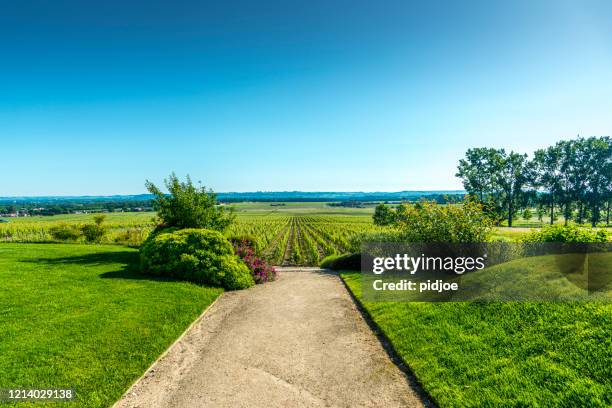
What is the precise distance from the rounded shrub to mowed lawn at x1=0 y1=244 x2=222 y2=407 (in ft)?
2.89

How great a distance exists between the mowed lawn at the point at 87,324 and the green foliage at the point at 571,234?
12128 millimetres

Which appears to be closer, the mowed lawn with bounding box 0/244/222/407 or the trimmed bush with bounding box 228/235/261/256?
the mowed lawn with bounding box 0/244/222/407

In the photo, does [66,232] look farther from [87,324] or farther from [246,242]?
[87,324]

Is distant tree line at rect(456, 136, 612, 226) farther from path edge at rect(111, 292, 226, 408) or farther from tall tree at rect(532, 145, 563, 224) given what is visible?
path edge at rect(111, 292, 226, 408)

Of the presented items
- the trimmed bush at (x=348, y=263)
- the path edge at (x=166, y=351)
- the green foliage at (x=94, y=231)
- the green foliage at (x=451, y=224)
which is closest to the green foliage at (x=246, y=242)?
the path edge at (x=166, y=351)

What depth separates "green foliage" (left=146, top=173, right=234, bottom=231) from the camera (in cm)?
2111

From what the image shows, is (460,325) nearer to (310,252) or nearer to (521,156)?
(310,252)

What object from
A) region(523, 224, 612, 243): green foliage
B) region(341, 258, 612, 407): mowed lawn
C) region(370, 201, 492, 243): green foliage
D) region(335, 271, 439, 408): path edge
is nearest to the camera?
region(341, 258, 612, 407): mowed lawn

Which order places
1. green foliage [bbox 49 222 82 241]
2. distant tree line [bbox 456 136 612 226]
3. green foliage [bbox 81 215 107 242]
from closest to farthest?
green foliage [bbox 49 222 82 241] < green foliage [bbox 81 215 107 242] < distant tree line [bbox 456 136 612 226]

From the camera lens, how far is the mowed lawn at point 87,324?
671 cm

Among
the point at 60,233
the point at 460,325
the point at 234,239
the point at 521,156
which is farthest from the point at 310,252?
the point at 521,156

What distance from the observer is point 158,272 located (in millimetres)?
15547

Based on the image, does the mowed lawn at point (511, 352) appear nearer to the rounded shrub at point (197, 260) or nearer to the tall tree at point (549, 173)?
the rounded shrub at point (197, 260)

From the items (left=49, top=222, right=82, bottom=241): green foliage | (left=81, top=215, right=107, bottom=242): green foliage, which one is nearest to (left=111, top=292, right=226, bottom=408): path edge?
(left=81, top=215, right=107, bottom=242): green foliage
